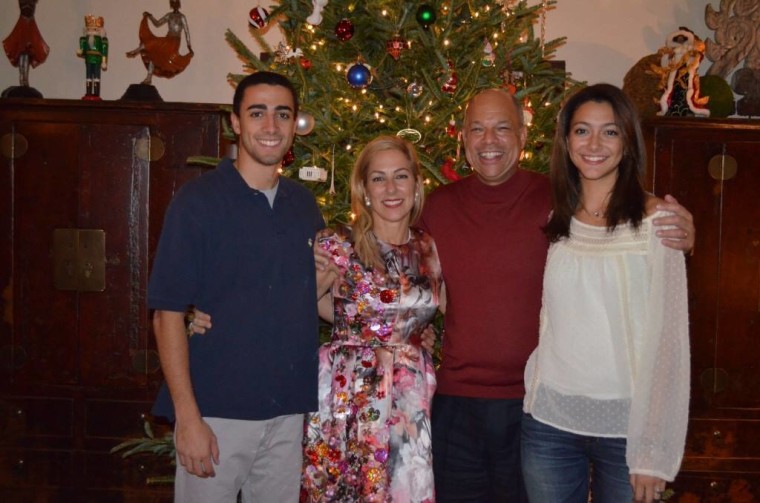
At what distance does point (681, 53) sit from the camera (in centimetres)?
359

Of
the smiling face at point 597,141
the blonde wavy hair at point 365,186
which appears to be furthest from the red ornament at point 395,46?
the smiling face at point 597,141

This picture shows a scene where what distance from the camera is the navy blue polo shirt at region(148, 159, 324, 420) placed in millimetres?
1909

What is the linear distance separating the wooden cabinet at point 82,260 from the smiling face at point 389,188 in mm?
1552

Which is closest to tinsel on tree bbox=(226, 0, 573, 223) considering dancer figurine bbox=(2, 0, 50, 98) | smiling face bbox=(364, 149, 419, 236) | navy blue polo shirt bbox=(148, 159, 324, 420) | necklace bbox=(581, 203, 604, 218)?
smiling face bbox=(364, 149, 419, 236)

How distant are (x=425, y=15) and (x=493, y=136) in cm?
62

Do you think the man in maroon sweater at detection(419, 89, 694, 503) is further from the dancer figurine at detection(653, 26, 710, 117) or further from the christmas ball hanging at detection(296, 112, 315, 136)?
the dancer figurine at detection(653, 26, 710, 117)

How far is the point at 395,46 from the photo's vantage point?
8.84 ft

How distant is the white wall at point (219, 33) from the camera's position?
13.4 feet

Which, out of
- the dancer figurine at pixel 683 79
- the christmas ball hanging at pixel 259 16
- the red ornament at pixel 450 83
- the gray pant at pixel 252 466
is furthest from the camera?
the dancer figurine at pixel 683 79

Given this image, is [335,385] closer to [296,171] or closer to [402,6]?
[296,171]

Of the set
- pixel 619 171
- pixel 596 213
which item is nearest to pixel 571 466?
pixel 596 213

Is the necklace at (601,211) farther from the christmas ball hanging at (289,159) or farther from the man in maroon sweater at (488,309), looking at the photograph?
the christmas ball hanging at (289,159)

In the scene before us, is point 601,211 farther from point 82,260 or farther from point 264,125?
point 82,260

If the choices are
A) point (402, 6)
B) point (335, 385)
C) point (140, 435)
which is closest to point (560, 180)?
point (335, 385)
